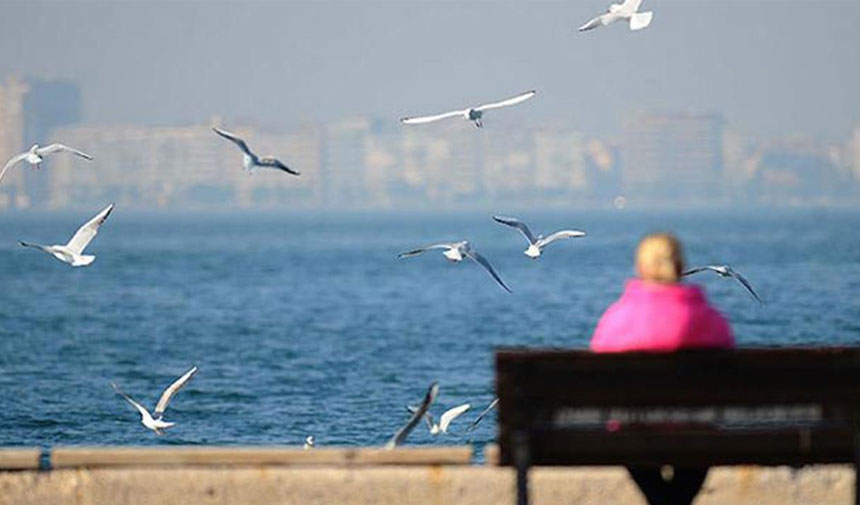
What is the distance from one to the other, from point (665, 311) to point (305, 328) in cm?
4271

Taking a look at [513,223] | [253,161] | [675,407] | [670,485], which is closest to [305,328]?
[513,223]

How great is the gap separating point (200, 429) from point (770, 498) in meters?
16.8

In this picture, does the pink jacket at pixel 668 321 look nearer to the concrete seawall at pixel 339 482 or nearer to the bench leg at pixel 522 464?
the bench leg at pixel 522 464

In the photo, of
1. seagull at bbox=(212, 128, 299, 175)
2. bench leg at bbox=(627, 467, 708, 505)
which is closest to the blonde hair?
bench leg at bbox=(627, 467, 708, 505)

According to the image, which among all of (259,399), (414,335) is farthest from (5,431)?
(414,335)

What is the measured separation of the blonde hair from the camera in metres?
7.54

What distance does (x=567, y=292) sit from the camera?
6862 centimetres

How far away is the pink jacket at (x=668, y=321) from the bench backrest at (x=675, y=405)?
0.17 m

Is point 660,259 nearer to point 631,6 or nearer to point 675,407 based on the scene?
point 675,407

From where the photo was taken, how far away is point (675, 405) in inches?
292

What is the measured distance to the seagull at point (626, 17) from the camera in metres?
23.4

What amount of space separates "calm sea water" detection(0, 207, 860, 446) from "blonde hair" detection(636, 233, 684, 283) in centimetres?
1331

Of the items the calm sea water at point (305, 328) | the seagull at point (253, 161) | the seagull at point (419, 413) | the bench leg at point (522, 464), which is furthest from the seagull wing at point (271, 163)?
the bench leg at point (522, 464)

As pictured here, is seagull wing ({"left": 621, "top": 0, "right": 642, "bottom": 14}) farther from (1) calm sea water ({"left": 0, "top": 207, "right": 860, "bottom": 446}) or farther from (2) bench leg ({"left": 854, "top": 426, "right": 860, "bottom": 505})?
(2) bench leg ({"left": 854, "top": 426, "right": 860, "bottom": 505})
